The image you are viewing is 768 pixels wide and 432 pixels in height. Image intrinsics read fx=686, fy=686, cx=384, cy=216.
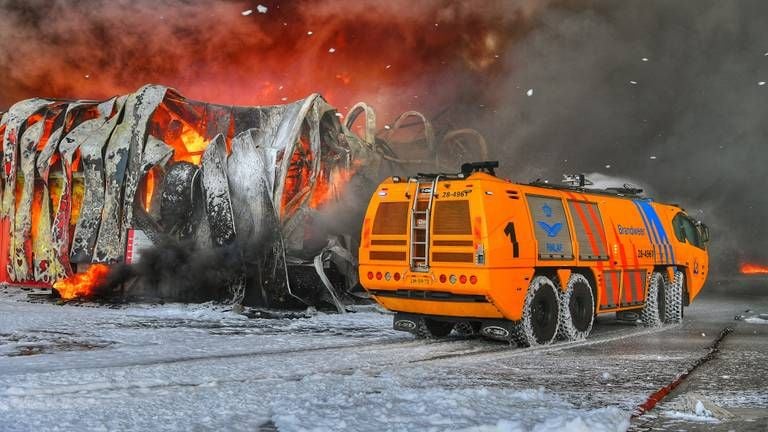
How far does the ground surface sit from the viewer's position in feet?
17.3

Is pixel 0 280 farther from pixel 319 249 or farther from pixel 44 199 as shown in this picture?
pixel 319 249

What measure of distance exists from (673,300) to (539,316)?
5.30 meters

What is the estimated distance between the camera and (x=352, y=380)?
700 centimetres

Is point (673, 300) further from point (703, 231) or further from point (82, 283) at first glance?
point (82, 283)

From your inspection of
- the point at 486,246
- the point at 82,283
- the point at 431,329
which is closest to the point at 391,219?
A: the point at 486,246

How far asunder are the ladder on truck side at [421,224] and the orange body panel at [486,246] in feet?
0.14

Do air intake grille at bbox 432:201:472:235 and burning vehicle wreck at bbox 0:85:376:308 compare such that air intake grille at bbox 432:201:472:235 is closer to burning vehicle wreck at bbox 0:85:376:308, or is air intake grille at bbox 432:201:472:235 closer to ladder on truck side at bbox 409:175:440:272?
ladder on truck side at bbox 409:175:440:272

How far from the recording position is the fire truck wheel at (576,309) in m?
10.9

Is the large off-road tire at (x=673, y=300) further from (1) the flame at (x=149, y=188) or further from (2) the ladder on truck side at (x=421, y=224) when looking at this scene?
(1) the flame at (x=149, y=188)

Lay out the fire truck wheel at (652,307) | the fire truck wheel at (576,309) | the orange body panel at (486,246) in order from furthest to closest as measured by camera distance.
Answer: the fire truck wheel at (652,307) < the fire truck wheel at (576,309) < the orange body panel at (486,246)

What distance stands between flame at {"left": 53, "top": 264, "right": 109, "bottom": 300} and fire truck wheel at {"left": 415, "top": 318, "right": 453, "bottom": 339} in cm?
1061

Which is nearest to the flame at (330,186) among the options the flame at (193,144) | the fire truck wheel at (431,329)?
the flame at (193,144)

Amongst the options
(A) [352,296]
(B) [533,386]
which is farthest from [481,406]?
(A) [352,296]

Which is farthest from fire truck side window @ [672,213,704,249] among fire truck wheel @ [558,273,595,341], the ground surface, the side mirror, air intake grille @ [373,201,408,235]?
air intake grille @ [373,201,408,235]
